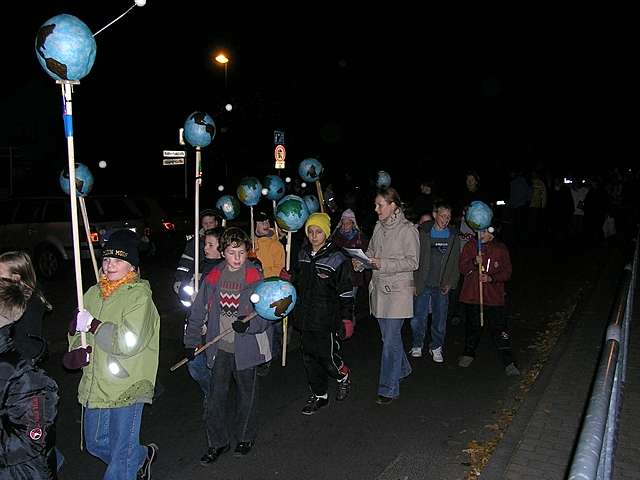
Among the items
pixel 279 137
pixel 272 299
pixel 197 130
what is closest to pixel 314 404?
pixel 272 299

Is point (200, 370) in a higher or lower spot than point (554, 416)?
higher

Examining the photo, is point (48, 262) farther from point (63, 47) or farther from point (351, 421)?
point (63, 47)

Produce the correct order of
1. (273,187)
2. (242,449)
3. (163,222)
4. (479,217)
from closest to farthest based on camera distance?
(242,449) → (479,217) → (273,187) → (163,222)

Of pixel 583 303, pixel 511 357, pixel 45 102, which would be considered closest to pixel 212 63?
pixel 45 102

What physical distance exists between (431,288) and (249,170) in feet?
69.5

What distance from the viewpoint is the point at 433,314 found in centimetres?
761

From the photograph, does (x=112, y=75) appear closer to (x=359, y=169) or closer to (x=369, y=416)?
(x=359, y=169)

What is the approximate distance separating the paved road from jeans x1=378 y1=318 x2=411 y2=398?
16 cm

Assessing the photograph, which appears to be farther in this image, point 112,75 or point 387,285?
point 112,75

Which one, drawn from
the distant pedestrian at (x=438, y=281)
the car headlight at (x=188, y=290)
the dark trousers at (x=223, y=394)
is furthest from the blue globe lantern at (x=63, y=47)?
the distant pedestrian at (x=438, y=281)

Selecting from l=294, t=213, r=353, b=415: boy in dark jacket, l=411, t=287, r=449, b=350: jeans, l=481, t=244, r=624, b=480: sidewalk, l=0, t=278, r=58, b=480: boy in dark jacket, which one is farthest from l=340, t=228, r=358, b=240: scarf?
l=0, t=278, r=58, b=480: boy in dark jacket

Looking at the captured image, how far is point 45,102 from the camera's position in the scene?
93.2 feet

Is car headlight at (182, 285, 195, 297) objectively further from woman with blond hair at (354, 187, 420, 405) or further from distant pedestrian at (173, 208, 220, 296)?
woman with blond hair at (354, 187, 420, 405)

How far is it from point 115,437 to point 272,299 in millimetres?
1313
